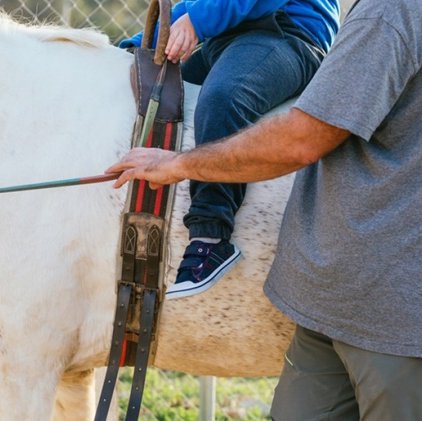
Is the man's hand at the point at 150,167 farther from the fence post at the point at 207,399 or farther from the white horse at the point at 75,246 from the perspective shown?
the fence post at the point at 207,399

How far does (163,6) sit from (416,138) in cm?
106

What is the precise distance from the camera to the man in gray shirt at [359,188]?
2156 mm

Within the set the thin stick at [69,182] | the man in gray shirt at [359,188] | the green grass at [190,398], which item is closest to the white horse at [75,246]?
the thin stick at [69,182]

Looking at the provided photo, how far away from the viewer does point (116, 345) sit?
2.99 m

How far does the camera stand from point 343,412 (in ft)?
8.45

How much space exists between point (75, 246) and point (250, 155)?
777mm

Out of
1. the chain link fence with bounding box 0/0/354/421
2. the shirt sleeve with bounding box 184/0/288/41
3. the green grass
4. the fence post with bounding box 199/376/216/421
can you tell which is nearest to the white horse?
the shirt sleeve with bounding box 184/0/288/41

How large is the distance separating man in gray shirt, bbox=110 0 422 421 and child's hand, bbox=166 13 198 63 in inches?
22.2

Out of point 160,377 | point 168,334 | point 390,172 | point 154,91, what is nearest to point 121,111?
point 154,91

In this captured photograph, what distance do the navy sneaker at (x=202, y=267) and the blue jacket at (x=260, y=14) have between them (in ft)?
2.23

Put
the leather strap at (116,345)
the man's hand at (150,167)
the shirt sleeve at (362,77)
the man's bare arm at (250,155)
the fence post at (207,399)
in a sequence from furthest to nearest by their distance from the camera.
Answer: the fence post at (207,399) → the leather strap at (116,345) → the man's hand at (150,167) → the man's bare arm at (250,155) → the shirt sleeve at (362,77)

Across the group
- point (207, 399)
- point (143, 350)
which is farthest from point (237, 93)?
point (207, 399)

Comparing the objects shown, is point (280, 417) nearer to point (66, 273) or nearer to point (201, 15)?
point (66, 273)

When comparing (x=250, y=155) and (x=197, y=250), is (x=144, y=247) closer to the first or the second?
(x=197, y=250)
